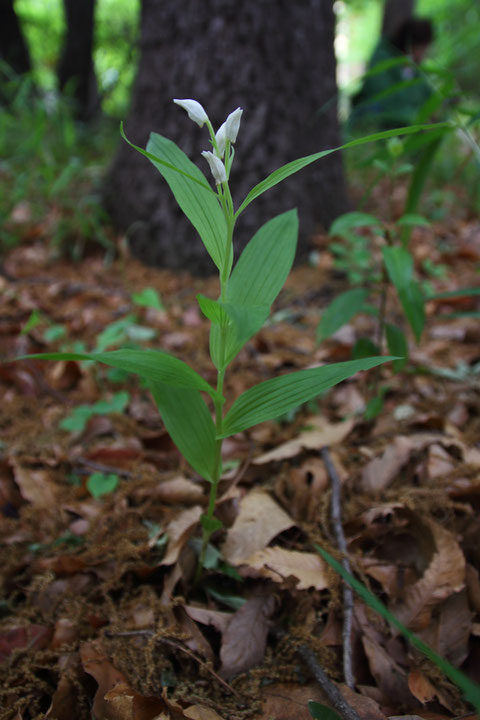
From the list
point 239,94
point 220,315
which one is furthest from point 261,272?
point 239,94

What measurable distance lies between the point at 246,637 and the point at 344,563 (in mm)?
273

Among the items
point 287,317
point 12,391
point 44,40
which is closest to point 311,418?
point 287,317

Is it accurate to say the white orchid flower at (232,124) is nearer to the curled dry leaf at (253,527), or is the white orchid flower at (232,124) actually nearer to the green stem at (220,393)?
the green stem at (220,393)

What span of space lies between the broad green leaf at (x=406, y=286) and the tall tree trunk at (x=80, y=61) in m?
5.22

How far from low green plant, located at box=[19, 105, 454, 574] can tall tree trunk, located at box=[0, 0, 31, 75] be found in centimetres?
601

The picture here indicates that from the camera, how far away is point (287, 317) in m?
2.24

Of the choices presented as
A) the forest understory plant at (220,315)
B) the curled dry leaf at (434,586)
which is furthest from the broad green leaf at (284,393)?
the curled dry leaf at (434,586)

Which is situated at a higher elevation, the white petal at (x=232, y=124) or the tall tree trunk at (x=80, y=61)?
the tall tree trunk at (x=80, y=61)

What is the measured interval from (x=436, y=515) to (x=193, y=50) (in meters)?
2.29

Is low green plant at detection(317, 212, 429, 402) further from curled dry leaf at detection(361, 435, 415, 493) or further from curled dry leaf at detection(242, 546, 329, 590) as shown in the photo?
curled dry leaf at detection(242, 546, 329, 590)

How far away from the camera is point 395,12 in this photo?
23.2 feet

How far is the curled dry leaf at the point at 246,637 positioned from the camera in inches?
37.5

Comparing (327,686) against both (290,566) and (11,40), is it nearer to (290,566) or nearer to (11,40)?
(290,566)

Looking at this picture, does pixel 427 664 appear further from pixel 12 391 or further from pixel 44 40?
pixel 44 40
